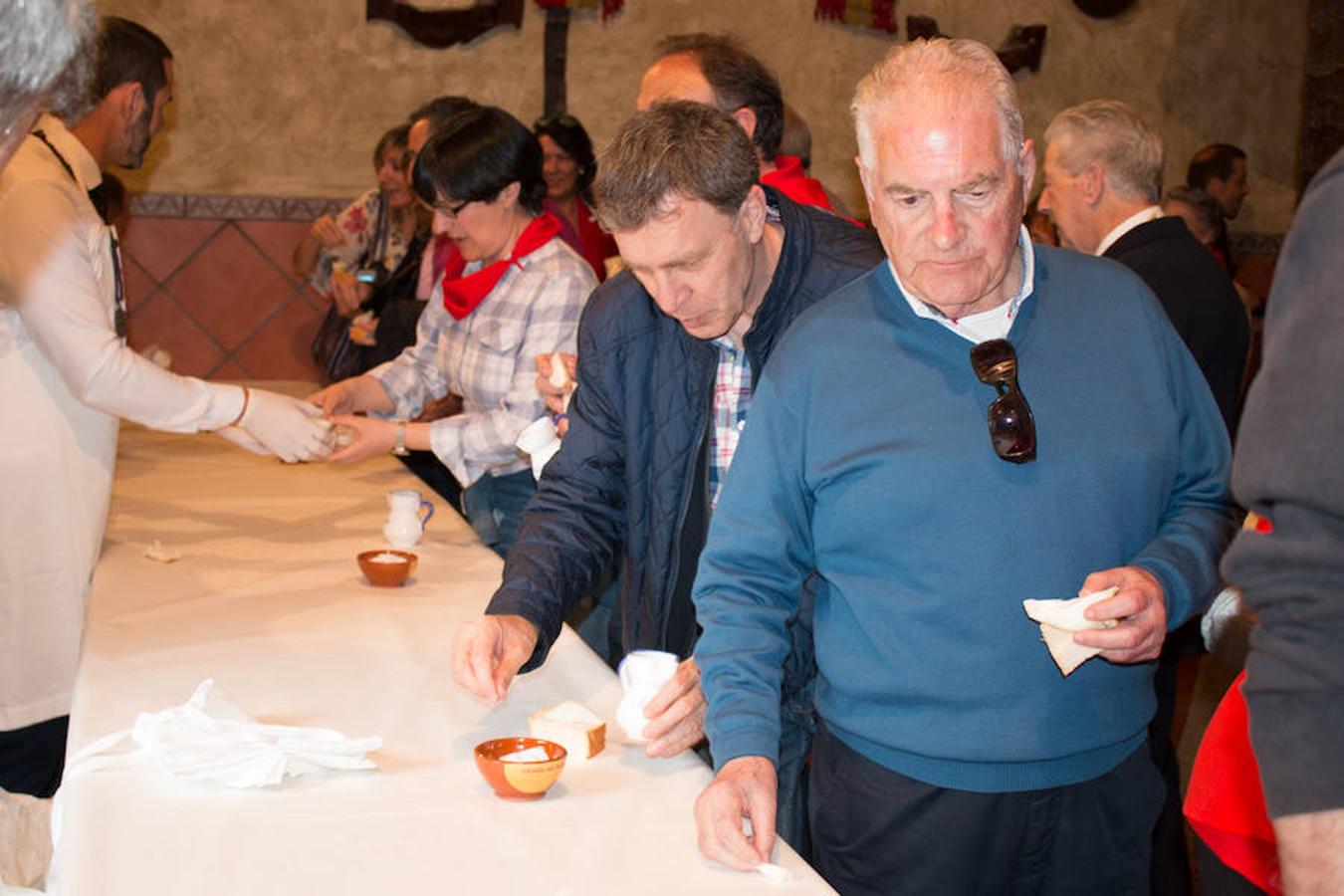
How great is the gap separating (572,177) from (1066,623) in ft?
13.5

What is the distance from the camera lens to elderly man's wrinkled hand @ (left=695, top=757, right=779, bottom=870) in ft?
5.01

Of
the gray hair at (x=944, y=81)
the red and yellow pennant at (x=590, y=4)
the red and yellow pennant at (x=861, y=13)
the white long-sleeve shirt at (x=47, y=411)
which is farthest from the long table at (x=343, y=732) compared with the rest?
the red and yellow pennant at (x=861, y=13)

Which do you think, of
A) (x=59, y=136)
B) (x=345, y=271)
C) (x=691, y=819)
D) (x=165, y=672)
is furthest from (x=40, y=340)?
(x=345, y=271)

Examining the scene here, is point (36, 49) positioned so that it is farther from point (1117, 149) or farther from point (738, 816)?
point (1117, 149)

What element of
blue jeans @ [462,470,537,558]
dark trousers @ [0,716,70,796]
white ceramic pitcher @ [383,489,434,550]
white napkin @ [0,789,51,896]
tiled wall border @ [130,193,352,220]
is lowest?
white napkin @ [0,789,51,896]

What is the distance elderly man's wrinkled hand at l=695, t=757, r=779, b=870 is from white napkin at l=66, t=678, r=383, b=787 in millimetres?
480

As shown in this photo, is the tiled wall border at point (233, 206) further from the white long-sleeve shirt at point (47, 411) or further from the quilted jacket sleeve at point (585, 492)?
the quilted jacket sleeve at point (585, 492)

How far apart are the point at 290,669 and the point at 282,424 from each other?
109 cm

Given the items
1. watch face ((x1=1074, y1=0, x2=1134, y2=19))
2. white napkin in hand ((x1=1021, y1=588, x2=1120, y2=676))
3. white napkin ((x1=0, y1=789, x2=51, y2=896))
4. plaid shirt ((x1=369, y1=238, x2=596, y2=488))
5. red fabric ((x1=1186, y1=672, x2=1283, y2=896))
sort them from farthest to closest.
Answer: watch face ((x1=1074, y1=0, x2=1134, y2=19)), plaid shirt ((x1=369, y1=238, x2=596, y2=488)), white napkin ((x1=0, y1=789, x2=51, y2=896)), white napkin in hand ((x1=1021, y1=588, x2=1120, y2=676)), red fabric ((x1=1186, y1=672, x2=1283, y2=896))

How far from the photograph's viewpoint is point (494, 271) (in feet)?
10.8

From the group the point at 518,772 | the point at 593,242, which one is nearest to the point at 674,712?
the point at 518,772

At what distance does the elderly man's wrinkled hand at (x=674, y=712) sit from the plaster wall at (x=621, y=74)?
5091mm

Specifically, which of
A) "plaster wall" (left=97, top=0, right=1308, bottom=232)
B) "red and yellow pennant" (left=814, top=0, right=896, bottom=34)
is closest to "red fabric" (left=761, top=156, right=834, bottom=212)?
"plaster wall" (left=97, top=0, right=1308, bottom=232)

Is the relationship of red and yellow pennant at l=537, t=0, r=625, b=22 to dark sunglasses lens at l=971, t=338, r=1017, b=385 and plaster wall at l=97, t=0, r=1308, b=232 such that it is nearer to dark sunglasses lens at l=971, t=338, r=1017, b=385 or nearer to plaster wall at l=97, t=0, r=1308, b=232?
plaster wall at l=97, t=0, r=1308, b=232
